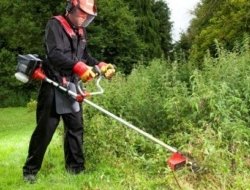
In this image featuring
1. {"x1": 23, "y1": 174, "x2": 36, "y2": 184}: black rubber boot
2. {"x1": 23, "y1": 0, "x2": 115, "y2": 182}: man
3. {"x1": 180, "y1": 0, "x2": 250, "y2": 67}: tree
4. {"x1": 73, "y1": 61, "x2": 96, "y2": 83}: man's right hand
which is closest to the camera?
{"x1": 73, "y1": 61, "x2": 96, "y2": 83}: man's right hand

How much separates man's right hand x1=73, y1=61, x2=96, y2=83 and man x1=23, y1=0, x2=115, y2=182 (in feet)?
0.42

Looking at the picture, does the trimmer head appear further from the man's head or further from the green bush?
the man's head

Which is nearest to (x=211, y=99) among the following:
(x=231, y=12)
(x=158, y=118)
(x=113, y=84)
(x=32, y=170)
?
(x=158, y=118)

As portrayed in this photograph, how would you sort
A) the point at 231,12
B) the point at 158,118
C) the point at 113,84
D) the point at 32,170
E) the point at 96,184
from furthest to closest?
the point at 231,12 < the point at 113,84 < the point at 158,118 < the point at 32,170 < the point at 96,184

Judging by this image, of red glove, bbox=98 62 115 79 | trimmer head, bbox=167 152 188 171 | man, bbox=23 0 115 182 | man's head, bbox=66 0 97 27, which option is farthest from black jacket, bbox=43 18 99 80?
trimmer head, bbox=167 152 188 171

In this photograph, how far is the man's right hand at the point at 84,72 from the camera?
6125 millimetres

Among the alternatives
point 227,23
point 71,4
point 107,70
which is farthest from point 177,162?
point 227,23

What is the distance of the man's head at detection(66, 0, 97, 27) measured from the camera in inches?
261

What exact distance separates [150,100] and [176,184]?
9.36 feet

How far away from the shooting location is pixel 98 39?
1502 inches

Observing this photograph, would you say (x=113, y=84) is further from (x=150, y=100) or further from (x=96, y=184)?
(x=96, y=184)

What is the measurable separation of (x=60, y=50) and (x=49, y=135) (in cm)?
105

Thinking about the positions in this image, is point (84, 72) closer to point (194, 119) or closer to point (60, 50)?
point (60, 50)

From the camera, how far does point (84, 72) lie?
6.18 m
